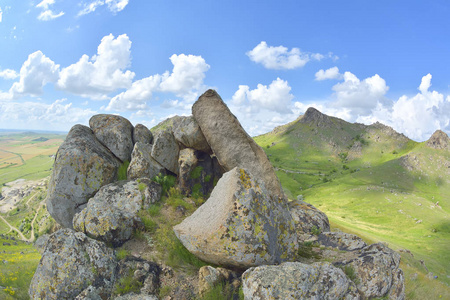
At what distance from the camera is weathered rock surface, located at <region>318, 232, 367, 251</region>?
15380mm

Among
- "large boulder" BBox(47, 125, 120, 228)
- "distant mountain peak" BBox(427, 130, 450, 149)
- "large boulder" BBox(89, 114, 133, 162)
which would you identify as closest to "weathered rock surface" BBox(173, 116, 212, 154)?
A: "large boulder" BBox(89, 114, 133, 162)

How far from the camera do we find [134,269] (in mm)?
11633

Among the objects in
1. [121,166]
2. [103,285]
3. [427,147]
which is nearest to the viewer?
[103,285]

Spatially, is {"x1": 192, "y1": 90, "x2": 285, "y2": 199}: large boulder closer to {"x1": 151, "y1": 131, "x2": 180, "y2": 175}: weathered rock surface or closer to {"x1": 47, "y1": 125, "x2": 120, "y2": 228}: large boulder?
{"x1": 151, "y1": 131, "x2": 180, "y2": 175}: weathered rock surface

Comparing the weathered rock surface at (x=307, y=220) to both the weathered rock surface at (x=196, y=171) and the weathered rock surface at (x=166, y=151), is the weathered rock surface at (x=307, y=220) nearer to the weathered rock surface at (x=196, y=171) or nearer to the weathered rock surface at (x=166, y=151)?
the weathered rock surface at (x=196, y=171)

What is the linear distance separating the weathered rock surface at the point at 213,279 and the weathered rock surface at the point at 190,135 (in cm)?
1109

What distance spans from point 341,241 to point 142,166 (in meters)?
15.6

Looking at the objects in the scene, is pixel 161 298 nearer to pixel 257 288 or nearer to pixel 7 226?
pixel 257 288

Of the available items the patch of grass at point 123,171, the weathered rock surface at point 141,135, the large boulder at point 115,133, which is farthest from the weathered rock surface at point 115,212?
the weathered rock surface at point 141,135

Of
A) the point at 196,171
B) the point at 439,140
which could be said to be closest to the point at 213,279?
the point at 196,171

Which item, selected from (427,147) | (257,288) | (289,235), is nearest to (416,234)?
(289,235)

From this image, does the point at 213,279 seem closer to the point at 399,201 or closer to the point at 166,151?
the point at 166,151

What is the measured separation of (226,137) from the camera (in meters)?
19.5

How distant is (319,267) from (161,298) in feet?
22.8
